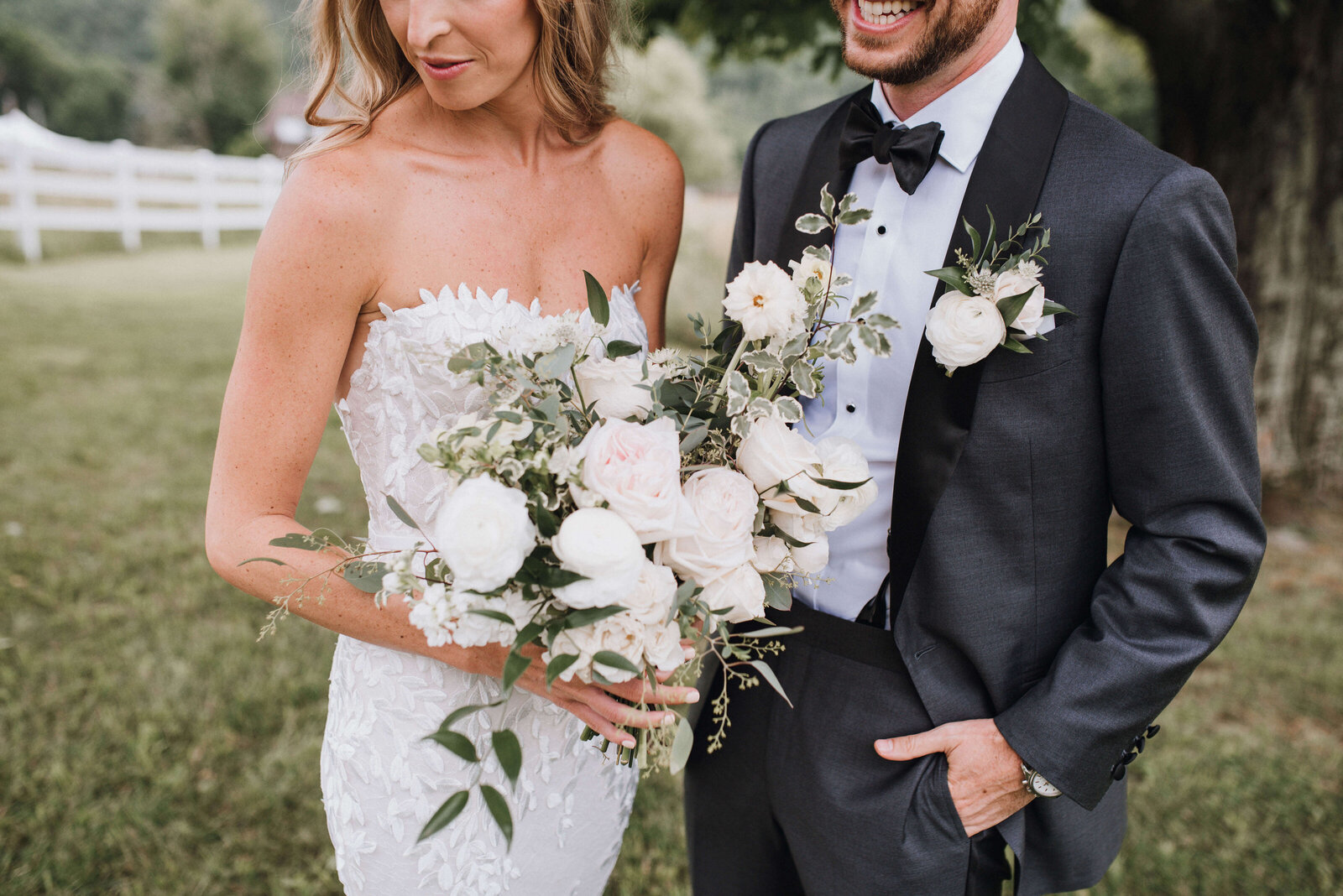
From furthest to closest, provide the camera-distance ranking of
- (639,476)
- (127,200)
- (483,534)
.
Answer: (127,200)
(639,476)
(483,534)

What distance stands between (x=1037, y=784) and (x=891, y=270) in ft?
3.56

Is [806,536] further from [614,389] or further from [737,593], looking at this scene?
[614,389]

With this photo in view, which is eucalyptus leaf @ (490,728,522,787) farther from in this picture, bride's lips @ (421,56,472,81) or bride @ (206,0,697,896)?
bride's lips @ (421,56,472,81)

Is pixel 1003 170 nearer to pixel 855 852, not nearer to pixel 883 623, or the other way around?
pixel 883 623

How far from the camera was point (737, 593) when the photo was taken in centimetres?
147

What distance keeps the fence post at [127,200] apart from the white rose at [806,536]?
21501 mm

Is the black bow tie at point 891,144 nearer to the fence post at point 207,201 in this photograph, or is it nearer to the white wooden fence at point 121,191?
the white wooden fence at point 121,191

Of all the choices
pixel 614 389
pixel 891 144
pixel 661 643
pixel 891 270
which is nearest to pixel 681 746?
pixel 661 643

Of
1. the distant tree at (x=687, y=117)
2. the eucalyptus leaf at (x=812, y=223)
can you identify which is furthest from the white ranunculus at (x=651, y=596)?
the distant tree at (x=687, y=117)

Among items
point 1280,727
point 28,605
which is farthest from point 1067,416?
point 28,605

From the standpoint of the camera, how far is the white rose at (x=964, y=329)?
1597 millimetres

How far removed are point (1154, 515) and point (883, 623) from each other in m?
0.58

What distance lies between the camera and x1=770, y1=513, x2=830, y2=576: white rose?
1586mm

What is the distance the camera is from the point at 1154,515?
1758 millimetres
